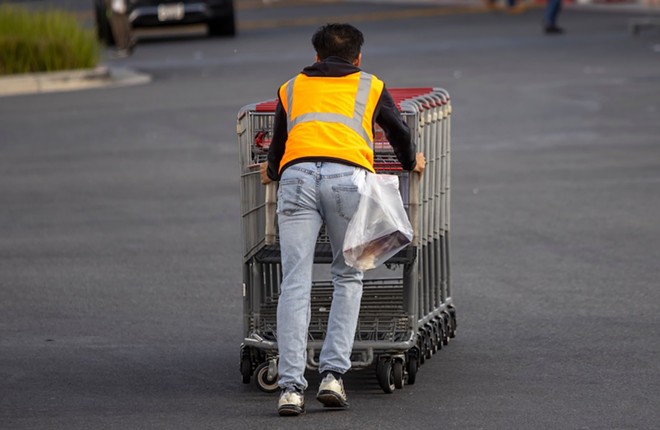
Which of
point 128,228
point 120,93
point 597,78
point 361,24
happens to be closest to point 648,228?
point 128,228

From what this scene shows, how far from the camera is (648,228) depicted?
40.8 feet

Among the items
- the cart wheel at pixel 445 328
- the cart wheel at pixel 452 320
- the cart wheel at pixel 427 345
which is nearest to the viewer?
the cart wheel at pixel 427 345

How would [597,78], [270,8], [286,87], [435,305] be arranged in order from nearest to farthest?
1. [286,87]
2. [435,305]
3. [597,78]
4. [270,8]

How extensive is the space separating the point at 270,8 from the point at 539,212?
30.9m

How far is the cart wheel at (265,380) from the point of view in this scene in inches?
305

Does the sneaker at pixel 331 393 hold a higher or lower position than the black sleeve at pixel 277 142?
lower

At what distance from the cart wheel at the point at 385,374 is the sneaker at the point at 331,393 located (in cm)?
40

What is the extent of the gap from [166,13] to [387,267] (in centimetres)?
2386

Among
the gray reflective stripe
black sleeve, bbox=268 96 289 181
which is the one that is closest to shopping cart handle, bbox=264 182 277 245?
black sleeve, bbox=268 96 289 181

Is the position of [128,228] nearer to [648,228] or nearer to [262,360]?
[648,228]

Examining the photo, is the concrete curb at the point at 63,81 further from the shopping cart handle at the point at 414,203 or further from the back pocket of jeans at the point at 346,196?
the back pocket of jeans at the point at 346,196

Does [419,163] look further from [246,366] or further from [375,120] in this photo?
[246,366]

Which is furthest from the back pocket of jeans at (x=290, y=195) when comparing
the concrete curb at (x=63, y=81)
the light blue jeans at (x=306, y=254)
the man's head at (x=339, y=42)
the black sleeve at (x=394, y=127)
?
the concrete curb at (x=63, y=81)

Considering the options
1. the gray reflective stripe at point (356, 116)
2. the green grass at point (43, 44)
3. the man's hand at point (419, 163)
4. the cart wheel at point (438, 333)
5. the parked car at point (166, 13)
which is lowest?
the parked car at point (166, 13)
